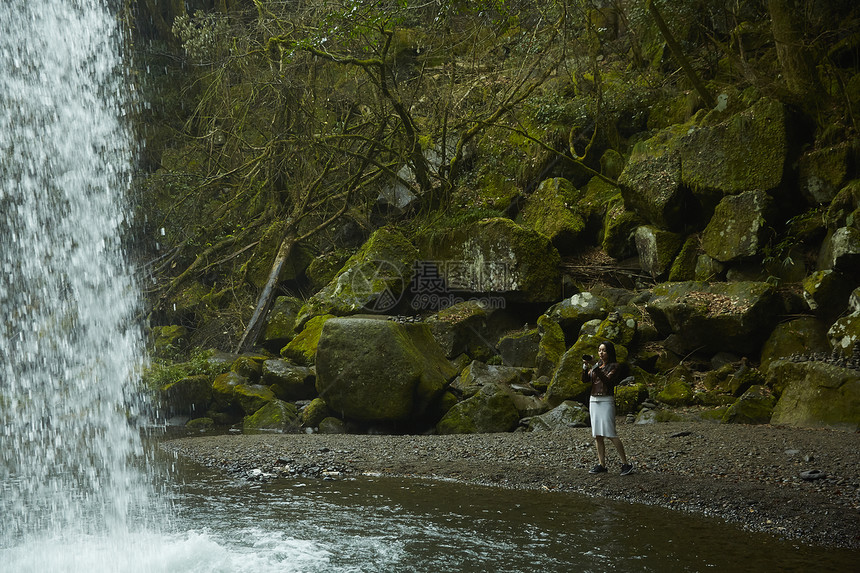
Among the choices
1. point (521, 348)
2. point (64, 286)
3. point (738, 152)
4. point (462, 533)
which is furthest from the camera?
point (64, 286)

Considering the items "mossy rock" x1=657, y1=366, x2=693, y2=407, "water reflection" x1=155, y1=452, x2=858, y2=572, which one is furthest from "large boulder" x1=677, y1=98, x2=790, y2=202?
"water reflection" x1=155, y1=452, x2=858, y2=572

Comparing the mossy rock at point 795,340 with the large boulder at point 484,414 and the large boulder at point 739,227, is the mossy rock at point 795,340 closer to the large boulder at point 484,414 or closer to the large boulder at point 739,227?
the large boulder at point 739,227

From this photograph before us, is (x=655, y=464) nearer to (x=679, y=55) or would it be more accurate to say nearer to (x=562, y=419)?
(x=562, y=419)

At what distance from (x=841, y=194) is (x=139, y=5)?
22254 mm

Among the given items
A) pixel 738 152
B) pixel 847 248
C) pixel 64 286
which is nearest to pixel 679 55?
pixel 738 152

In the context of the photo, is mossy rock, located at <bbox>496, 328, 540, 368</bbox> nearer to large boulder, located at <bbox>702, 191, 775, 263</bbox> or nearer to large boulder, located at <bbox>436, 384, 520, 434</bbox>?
large boulder, located at <bbox>436, 384, 520, 434</bbox>

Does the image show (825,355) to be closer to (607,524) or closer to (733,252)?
(733,252)

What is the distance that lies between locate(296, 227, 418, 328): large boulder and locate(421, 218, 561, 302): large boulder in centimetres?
144

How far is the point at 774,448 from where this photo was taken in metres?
7.68

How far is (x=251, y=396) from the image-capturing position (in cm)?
1333

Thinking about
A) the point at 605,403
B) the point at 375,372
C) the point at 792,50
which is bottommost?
the point at 605,403

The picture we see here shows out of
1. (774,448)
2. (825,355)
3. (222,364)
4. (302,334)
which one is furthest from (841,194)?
(222,364)

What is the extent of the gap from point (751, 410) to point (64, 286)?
53.1 feet

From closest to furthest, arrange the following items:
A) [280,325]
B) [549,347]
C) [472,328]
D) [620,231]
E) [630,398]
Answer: [630,398] → [549,347] → [620,231] → [472,328] → [280,325]
